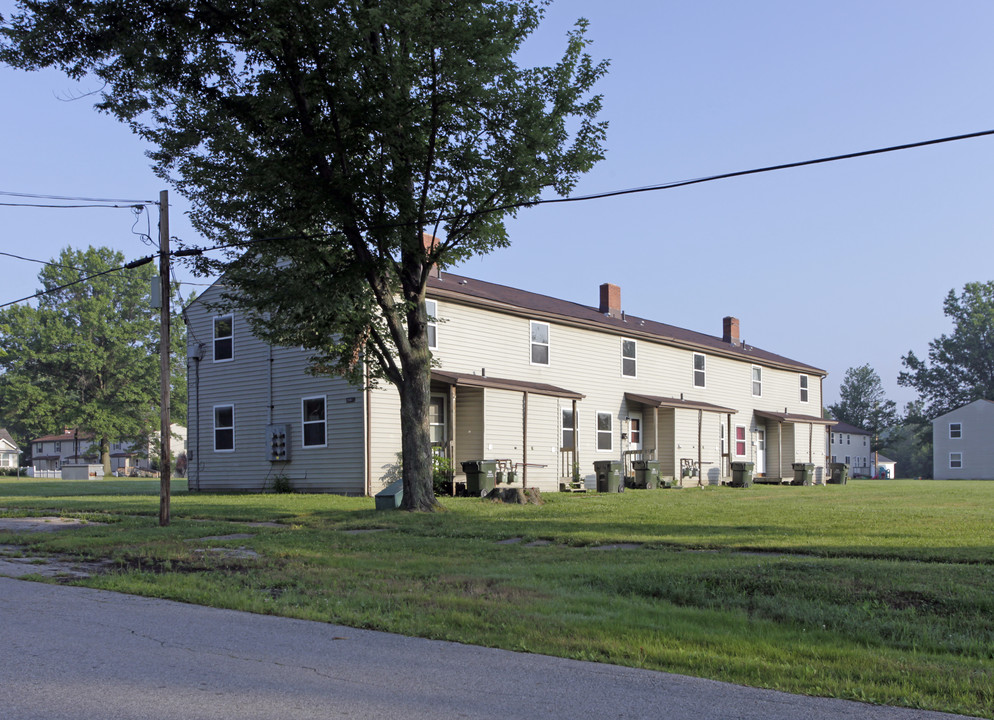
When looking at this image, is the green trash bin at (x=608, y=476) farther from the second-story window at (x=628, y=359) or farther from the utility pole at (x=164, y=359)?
the utility pole at (x=164, y=359)

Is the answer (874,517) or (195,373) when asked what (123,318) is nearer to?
(195,373)

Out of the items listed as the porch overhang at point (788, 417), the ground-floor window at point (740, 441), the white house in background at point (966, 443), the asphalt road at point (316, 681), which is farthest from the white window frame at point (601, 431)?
the white house in background at point (966, 443)

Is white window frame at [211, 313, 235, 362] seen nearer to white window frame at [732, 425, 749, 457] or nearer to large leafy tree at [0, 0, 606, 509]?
large leafy tree at [0, 0, 606, 509]

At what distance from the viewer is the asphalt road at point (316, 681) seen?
14.9 feet

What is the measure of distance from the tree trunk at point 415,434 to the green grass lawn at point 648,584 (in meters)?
1.32

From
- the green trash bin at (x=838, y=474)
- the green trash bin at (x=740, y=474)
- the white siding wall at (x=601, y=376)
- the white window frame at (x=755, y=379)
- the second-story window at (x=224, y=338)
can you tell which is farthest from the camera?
the green trash bin at (x=838, y=474)

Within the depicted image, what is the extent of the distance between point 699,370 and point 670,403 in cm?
480

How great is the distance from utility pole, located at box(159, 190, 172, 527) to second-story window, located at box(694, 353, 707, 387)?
24.3 m

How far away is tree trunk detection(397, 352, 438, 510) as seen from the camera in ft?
55.3

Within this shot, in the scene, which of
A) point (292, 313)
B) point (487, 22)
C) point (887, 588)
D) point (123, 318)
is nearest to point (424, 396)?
point (292, 313)

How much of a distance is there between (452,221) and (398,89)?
8.82ft

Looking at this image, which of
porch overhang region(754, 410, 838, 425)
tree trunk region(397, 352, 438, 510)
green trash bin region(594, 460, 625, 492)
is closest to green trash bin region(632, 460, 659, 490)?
green trash bin region(594, 460, 625, 492)

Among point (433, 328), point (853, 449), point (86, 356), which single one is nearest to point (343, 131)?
point (433, 328)

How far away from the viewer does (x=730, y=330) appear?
141ft
